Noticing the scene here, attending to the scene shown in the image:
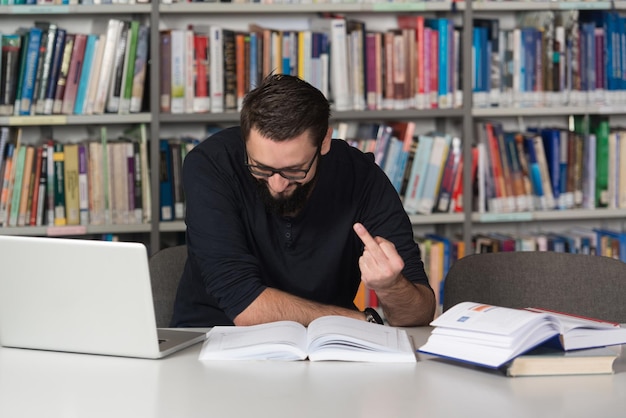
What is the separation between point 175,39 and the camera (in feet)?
11.1

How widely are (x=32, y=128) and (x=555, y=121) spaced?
6.89 feet

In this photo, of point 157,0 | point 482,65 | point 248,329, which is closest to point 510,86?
point 482,65

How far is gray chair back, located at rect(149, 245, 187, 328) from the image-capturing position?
2.43m

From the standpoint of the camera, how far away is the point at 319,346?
1727mm

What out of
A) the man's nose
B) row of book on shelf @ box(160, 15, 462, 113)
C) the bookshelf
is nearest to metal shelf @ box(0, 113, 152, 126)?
the bookshelf

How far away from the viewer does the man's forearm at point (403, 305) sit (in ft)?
6.72

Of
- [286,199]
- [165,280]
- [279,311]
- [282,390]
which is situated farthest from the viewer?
[165,280]

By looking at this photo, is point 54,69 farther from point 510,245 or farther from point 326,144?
point 510,245

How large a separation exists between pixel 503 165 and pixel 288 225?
63.4 inches

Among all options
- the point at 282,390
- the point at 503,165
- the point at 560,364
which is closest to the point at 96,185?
the point at 503,165

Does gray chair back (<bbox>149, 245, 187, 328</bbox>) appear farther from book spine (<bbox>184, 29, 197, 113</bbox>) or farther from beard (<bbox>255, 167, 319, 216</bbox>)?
book spine (<bbox>184, 29, 197, 113</bbox>)

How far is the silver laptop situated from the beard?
50cm

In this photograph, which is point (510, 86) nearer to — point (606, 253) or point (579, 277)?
point (606, 253)

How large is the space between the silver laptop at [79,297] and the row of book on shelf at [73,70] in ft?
5.48
